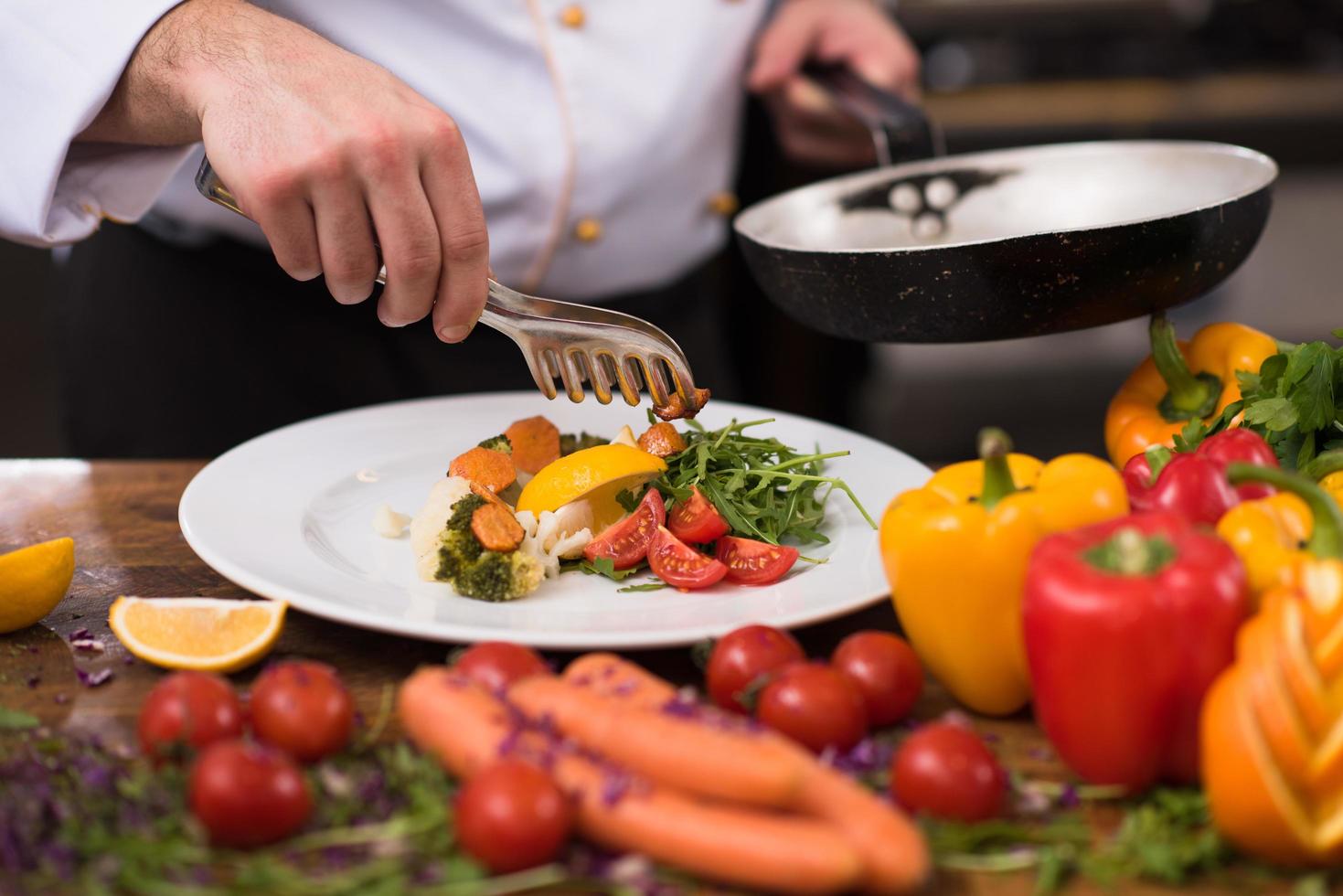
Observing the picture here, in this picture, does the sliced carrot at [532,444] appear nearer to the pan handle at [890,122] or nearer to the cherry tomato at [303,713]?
the cherry tomato at [303,713]

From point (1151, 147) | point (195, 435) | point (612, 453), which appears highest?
point (1151, 147)

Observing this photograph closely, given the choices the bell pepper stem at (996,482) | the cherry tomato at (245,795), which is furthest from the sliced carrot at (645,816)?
the bell pepper stem at (996,482)

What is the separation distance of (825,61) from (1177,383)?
0.94m

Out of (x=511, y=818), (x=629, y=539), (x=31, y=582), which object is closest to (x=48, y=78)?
(x=31, y=582)

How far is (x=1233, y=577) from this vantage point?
87 cm

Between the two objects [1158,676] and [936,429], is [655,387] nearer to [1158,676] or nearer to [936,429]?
[1158,676]

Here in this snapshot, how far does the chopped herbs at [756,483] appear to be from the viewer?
137 centimetres

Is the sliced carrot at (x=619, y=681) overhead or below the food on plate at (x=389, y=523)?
overhead

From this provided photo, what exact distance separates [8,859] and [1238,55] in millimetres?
3998

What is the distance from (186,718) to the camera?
3.00 ft

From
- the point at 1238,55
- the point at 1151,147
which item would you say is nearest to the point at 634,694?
the point at 1151,147

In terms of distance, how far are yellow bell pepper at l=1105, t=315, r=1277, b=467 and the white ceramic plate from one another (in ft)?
0.81

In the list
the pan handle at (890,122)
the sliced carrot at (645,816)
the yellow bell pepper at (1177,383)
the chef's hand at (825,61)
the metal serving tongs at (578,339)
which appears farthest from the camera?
the chef's hand at (825,61)

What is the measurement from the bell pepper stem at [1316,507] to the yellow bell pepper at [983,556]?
0.13 m
